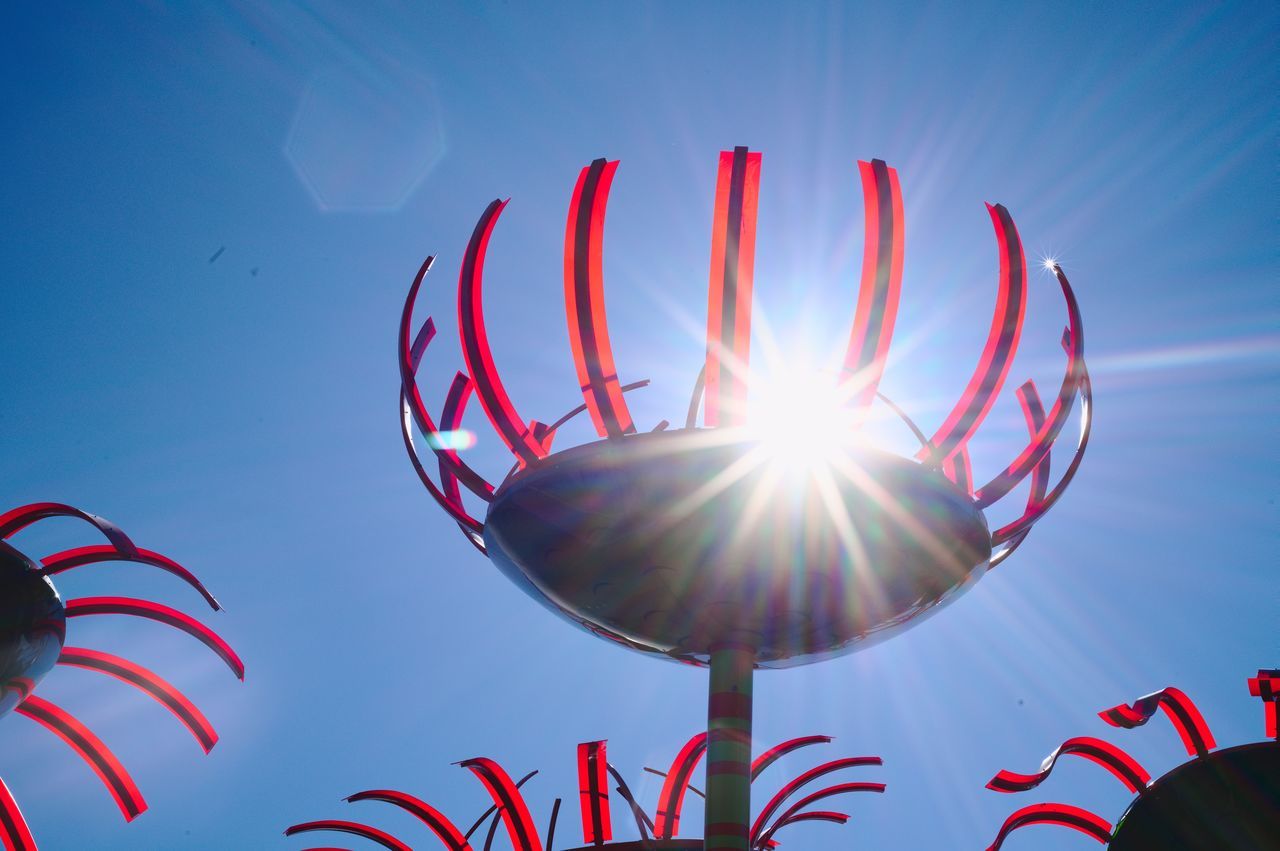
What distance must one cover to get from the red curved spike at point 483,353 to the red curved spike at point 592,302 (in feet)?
2.04

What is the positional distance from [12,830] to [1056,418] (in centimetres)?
1050

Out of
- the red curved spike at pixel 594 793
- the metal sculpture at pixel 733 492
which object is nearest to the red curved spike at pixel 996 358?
the metal sculpture at pixel 733 492

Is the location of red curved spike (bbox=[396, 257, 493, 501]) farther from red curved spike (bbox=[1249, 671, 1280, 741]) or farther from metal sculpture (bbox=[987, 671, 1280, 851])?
red curved spike (bbox=[1249, 671, 1280, 741])

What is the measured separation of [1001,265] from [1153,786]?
17.7 ft

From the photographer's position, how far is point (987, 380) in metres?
8.95

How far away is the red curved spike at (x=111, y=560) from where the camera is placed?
35.8 feet

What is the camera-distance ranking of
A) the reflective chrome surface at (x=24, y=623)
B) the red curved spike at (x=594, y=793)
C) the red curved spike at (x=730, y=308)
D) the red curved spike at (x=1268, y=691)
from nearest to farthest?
1. the red curved spike at (x=730, y=308)
2. the reflective chrome surface at (x=24, y=623)
3. the red curved spike at (x=1268, y=691)
4. the red curved spike at (x=594, y=793)

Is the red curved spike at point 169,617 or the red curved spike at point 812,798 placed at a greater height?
the red curved spike at point 169,617

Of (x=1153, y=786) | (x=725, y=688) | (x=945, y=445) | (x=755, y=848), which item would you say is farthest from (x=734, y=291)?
(x=1153, y=786)

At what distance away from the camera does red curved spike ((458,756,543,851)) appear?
1145cm

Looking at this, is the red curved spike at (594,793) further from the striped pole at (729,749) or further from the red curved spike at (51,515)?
the red curved spike at (51,515)

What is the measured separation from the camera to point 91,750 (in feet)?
40.3

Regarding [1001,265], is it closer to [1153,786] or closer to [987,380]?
[987,380]

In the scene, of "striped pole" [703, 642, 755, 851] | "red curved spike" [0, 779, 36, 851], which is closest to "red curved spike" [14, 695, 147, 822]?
"red curved spike" [0, 779, 36, 851]
